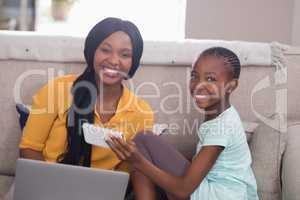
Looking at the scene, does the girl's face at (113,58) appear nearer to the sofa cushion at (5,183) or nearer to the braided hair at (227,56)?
the braided hair at (227,56)

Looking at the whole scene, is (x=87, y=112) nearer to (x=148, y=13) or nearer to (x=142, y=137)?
(x=142, y=137)

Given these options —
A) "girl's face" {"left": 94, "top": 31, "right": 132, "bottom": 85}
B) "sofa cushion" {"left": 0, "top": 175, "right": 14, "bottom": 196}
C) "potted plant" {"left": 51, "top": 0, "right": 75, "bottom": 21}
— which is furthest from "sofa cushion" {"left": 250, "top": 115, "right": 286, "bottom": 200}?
"potted plant" {"left": 51, "top": 0, "right": 75, "bottom": 21}

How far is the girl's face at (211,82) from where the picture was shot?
3.87 ft

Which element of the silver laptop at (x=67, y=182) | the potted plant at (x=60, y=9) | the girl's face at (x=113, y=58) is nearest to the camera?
the silver laptop at (x=67, y=182)

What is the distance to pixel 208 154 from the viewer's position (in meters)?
1.17

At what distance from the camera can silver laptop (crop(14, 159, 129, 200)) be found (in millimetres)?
1088

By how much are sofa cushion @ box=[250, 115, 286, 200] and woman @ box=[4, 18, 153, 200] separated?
300 millimetres

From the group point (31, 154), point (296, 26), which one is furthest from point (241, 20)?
point (31, 154)

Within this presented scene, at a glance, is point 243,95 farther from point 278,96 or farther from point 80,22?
point 80,22

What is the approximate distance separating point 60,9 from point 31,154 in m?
2.54

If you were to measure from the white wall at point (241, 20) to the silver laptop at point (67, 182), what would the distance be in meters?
0.96

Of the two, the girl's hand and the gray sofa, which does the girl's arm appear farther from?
the gray sofa

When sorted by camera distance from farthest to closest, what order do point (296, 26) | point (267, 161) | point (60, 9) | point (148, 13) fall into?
1. point (60, 9)
2. point (148, 13)
3. point (296, 26)
4. point (267, 161)

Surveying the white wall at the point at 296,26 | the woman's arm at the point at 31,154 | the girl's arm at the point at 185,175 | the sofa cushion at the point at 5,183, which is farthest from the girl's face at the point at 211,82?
the white wall at the point at 296,26
